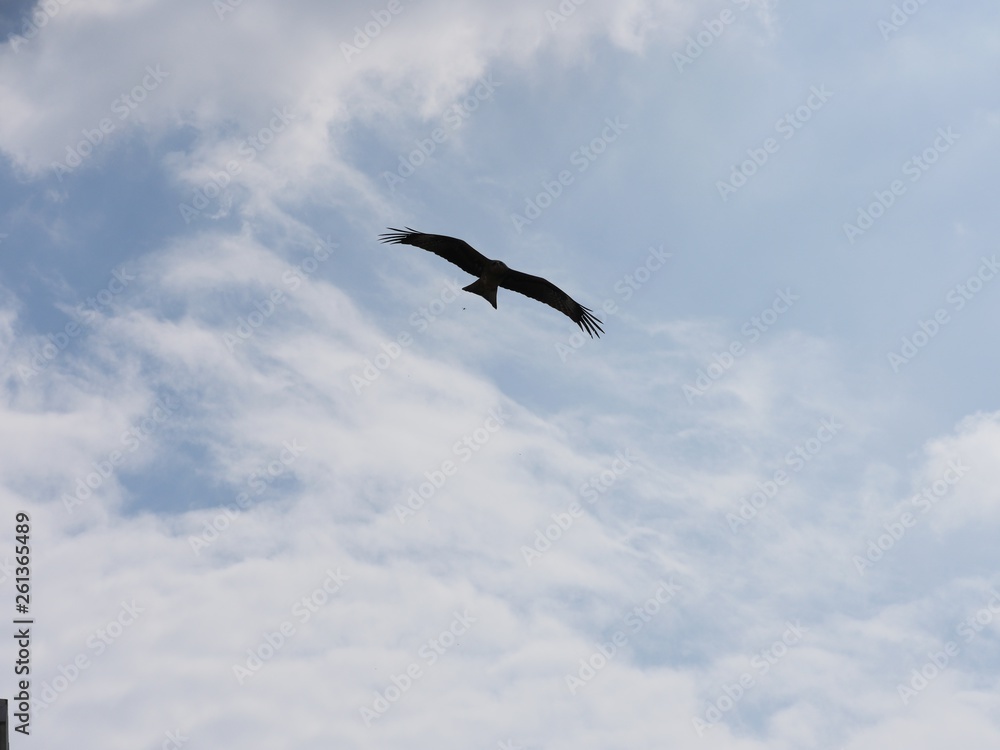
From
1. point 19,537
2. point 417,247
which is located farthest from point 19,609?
Result: point 417,247

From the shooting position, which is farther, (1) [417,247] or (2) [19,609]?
(2) [19,609]

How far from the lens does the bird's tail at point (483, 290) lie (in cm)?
3316

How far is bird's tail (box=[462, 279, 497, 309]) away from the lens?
3316 cm

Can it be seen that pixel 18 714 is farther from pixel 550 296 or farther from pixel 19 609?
pixel 550 296

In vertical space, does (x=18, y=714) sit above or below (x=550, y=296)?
below

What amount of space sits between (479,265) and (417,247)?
1997 millimetres

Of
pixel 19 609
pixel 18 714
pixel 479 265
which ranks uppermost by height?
pixel 479 265

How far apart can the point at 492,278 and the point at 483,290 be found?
1.51 feet

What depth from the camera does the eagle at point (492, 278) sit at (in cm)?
3334

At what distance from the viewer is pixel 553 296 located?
3497 cm

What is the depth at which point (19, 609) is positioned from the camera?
151ft

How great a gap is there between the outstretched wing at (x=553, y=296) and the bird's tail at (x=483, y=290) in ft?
2.86

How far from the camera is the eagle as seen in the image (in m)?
33.3

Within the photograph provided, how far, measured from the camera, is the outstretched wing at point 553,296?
3438 centimetres
